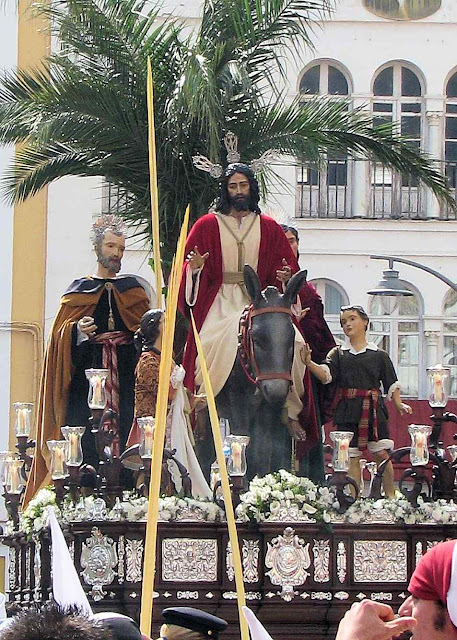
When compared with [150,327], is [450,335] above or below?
above

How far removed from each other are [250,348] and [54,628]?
27.8ft

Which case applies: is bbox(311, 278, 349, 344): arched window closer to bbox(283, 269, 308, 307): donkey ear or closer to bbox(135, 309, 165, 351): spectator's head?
bbox(135, 309, 165, 351): spectator's head

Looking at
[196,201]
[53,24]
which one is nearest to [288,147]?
[196,201]

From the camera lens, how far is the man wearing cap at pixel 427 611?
456 cm

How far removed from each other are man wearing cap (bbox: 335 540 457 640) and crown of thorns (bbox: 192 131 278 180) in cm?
1011

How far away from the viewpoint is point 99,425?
1281 cm

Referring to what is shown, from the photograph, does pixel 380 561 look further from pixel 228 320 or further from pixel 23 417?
pixel 23 417

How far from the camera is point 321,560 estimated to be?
1252 cm

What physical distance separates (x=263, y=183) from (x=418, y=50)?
16.0m

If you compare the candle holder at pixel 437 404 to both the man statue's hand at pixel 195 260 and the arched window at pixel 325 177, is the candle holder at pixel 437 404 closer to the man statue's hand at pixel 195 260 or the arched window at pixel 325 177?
the man statue's hand at pixel 195 260

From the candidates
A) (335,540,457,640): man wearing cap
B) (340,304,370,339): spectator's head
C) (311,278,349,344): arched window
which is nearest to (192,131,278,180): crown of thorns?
(340,304,370,339): spectator's head

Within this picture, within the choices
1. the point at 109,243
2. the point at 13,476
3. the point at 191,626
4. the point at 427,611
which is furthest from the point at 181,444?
the point at 427,611

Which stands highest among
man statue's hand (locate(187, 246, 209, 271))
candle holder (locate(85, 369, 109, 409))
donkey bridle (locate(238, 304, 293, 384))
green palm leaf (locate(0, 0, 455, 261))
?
green palm leaf (locate(0, 0, 455, 261))

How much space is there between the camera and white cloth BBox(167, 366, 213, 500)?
13055 mm
